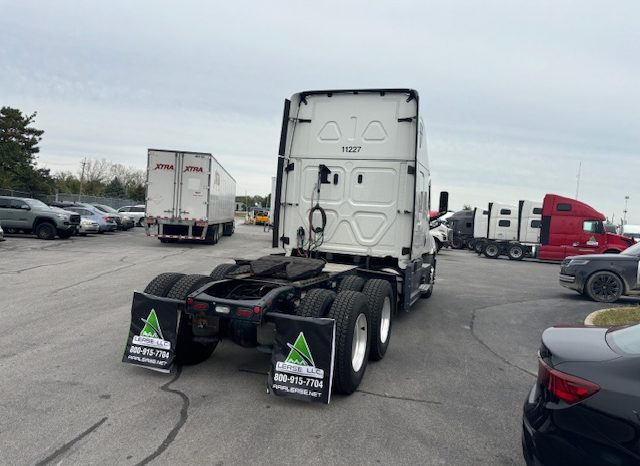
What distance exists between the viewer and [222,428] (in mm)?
3930

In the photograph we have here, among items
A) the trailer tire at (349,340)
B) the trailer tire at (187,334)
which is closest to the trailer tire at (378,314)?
the trailer tire at (349,340)

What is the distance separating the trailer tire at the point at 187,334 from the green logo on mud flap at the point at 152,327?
20 centimetres

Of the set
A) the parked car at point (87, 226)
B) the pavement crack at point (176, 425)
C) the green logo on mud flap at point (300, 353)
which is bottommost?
the pavement crack at point (176, 425)

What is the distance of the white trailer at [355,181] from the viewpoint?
24.6 ft

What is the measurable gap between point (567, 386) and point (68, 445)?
3331 millimetres

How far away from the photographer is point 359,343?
203 inches

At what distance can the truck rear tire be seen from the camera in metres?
20.9

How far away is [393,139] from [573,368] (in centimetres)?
521

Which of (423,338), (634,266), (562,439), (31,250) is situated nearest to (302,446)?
(562,439)

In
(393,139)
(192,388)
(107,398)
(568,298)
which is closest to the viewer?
(107,398)

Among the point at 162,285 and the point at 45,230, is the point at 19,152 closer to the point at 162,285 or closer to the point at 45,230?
the point at 45,230

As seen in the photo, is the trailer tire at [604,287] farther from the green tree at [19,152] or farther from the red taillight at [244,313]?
the green tree at [19,152]

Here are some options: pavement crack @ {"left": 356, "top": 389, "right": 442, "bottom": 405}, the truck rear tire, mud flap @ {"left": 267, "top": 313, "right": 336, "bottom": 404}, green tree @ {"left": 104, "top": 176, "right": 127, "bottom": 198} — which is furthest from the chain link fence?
pavement crack @ {"left": 356, "top": 389, "right": 442, "bottom": 405}

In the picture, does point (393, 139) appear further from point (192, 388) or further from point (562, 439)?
point (562, 439)
